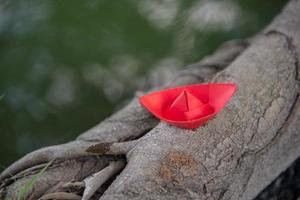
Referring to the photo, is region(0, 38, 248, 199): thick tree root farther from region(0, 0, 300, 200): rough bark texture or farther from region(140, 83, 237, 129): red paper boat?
region(140, 83, 237, 129): red paper boat

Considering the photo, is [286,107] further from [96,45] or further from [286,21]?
[96,45]

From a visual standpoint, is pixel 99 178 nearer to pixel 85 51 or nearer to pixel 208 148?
pixel 208 148

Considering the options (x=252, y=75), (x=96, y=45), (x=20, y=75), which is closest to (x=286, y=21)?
(x=252, y=75)

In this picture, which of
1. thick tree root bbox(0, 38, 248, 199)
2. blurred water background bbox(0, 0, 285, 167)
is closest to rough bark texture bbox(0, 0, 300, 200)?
thick tree root bbox(0, 38, 248, 199)

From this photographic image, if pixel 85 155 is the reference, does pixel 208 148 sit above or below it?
below

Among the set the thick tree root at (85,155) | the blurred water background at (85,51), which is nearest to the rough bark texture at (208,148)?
the thick tree root at (85,155)

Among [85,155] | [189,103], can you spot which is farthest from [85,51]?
A: [189,103]
